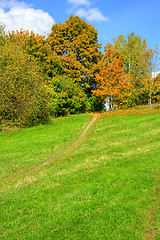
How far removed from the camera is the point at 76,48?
46031mm

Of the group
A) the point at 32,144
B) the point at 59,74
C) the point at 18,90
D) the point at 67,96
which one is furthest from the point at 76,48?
the point at 32,144

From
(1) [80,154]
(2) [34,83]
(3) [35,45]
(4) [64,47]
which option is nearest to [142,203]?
(1) [80,154]

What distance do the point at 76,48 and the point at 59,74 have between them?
28.0 feet

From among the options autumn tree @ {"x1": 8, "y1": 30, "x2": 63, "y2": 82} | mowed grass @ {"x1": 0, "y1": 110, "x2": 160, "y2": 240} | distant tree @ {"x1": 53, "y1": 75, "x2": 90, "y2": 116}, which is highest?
autumn tree @ {"x1": 8, "y1": 30, "x2": 63, "y2": 82}

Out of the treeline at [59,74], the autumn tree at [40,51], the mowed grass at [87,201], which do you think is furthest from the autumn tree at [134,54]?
the mowed grass at [87,201]

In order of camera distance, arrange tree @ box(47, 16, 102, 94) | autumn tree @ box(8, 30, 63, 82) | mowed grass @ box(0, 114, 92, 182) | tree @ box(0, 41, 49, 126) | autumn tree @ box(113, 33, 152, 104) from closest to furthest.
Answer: mowed grass @ box(0, 114, 92, 182) → tree @ box(0, 41, 49, 126) → autumn tree @ box(8, 30, 63, 82) → tree @ box(47, 16, 102, 94) → autumn tree @ box(113, 33, 152, 104)

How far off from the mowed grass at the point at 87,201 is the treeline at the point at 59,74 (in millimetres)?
18698

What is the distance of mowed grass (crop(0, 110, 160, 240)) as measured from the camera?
7453 millimetres

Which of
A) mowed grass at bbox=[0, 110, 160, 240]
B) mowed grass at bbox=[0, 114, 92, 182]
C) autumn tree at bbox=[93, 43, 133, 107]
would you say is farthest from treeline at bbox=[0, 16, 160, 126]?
mowed grass at bbox=[0, 110, 160, 240]

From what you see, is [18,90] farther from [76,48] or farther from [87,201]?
[87,201]

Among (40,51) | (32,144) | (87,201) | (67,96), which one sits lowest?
(87,201)

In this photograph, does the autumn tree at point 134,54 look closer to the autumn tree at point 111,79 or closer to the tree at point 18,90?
the autumn tree at point 111,79

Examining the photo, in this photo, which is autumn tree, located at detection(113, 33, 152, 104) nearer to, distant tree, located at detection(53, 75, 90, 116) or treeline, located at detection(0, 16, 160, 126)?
treeline, located at detection(0, 16, 160, 126)

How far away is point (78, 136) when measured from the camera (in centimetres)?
2625
